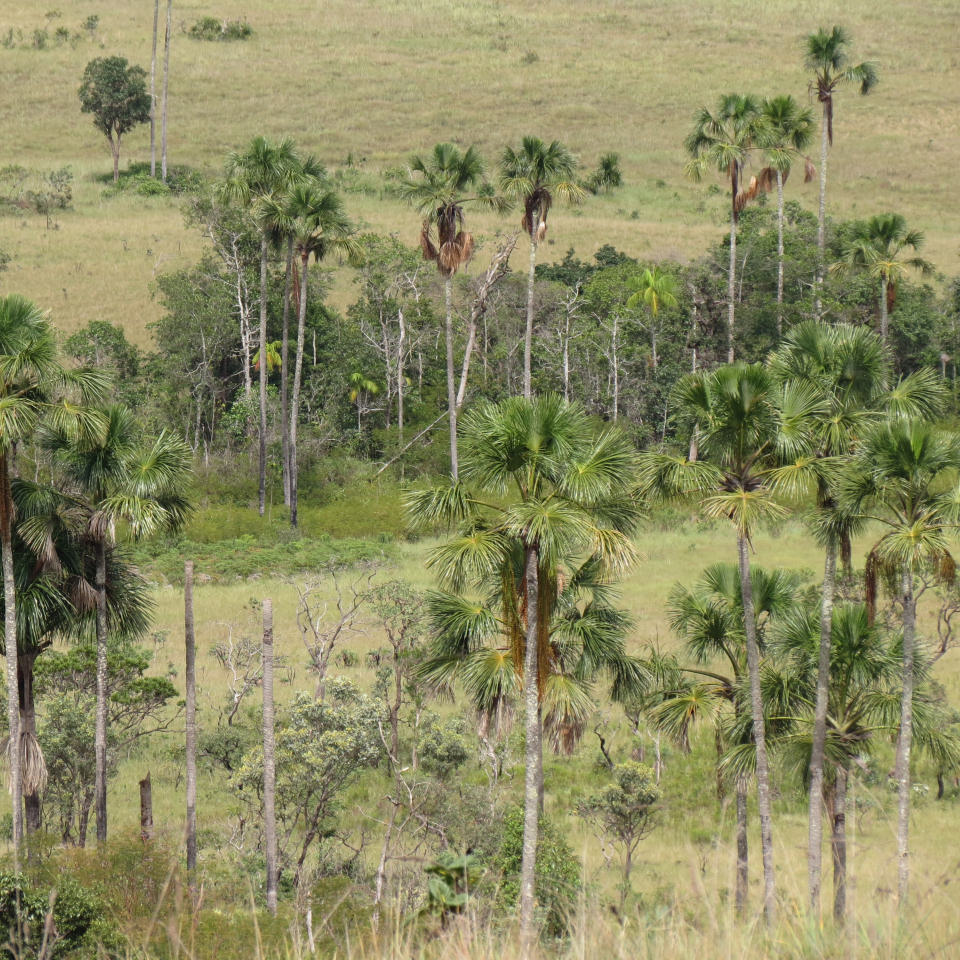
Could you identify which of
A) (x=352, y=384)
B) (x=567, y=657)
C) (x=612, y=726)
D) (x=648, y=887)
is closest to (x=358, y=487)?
(x=352, y=384)

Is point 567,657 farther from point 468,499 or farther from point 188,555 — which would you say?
point 188,555

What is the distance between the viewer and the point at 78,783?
27453 millimetres

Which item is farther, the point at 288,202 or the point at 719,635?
the point at 288,202

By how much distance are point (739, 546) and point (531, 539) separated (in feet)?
14.4

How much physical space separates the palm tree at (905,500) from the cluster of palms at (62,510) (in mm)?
12671

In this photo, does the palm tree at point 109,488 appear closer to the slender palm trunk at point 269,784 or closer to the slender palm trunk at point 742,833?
the slender palm trunk at point 269,784

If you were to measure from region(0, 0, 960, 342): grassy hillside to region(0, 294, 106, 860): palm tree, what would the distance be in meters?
50.9

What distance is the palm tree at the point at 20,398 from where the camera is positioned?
20.4m

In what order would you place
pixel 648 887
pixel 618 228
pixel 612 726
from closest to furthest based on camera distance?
pixel 648 887
pixel 612 726
pixel 618 228

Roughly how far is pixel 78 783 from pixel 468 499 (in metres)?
14.1

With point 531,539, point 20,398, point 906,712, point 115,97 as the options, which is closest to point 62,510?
point 20,398

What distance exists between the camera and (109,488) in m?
22.5

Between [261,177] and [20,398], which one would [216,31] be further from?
[20,398]

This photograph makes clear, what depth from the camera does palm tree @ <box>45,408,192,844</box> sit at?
22016 mm
